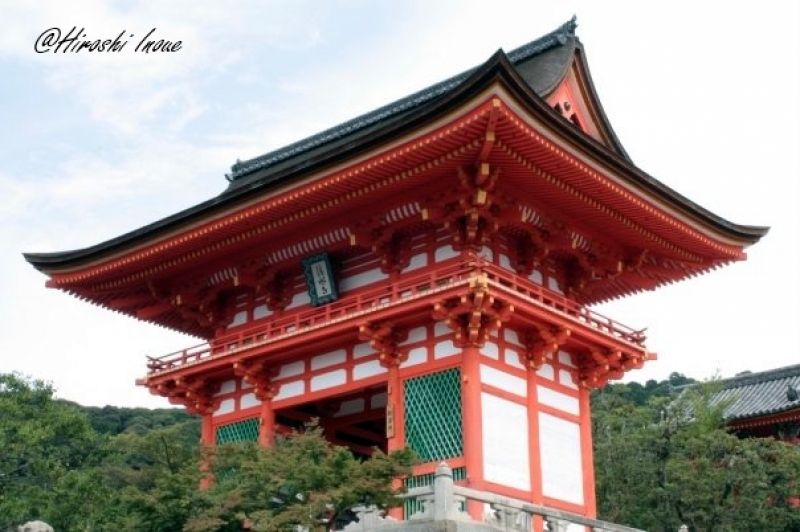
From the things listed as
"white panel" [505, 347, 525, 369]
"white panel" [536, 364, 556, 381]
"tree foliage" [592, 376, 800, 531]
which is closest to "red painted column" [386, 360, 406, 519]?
"white panel" [505, 347, 525, 369]

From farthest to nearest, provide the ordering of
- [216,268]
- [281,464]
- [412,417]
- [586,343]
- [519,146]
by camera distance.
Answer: [216,268]
[586,343]
[412,417]
[519,146]
[281,464]

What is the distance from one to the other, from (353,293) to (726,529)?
11.7m

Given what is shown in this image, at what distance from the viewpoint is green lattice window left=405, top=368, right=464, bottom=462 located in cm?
1928

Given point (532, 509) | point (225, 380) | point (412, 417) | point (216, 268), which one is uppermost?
point (216, 268)

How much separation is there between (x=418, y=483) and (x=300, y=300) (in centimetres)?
515

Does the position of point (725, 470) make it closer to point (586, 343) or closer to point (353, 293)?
point (586, 343)

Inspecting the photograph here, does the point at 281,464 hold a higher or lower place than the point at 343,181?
lower

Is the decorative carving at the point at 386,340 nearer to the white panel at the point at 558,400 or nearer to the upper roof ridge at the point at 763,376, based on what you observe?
the white panel at the point at 558,400

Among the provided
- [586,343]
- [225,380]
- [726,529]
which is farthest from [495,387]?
[726,529]

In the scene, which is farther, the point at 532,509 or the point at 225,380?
the point at 225,380

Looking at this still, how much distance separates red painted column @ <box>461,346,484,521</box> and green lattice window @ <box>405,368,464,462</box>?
236 millimetres

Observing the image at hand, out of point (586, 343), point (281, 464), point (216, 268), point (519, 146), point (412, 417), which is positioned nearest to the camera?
point (281, 464)

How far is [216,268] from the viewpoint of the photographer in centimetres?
2336

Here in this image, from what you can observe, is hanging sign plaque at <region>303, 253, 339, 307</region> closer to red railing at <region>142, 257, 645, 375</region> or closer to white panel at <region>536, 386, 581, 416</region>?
red railing at <region>142, 257, 645, 375</region>
